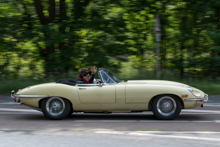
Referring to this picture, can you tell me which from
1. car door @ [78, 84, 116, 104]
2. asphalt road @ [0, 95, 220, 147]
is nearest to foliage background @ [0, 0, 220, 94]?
asphalt road @ [0, 95, 220, 147]

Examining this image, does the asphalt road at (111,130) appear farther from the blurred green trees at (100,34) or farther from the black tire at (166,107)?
the blurred green trees at (100,34)

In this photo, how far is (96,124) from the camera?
686cm

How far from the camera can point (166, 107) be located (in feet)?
23.6

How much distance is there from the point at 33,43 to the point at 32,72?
154 centimetres

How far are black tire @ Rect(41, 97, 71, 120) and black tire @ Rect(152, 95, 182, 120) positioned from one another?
187cm

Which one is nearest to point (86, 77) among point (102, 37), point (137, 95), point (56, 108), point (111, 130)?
point (56, 108)

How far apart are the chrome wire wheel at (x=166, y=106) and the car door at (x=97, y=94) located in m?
0.97

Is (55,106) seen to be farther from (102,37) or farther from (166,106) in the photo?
(102,37)

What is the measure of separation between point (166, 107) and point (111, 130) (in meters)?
1.58

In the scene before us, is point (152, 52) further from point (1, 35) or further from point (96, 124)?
point (96, 124)

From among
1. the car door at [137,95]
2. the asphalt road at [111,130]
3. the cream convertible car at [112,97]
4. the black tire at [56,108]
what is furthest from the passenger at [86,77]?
the car door at [137,95]

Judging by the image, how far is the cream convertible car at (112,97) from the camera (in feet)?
23.4

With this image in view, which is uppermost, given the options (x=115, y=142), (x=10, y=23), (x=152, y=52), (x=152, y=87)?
(x=10, y=23)

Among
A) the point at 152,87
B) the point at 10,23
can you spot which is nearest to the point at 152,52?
the point at 10,23
